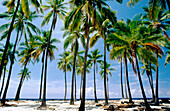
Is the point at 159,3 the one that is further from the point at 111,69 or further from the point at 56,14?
the point at 111,69

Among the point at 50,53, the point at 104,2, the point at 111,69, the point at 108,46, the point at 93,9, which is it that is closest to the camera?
the point at 93,9

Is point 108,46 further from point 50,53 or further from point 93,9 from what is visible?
point 50,53

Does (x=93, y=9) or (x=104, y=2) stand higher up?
(x=104, y=2)

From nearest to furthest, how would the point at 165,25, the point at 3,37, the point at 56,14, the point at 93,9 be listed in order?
1. the point at 93,9
2. the point at 56,14
3. the point at 3,37
4. the point at 165,25

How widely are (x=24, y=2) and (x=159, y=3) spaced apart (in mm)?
13271

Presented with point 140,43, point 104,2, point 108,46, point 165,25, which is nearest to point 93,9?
point 104,2

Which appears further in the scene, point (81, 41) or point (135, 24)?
point (81, 41)

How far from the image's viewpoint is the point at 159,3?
12141 mm

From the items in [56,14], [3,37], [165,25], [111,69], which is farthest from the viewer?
[111,69]

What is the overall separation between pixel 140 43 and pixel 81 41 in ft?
27.8

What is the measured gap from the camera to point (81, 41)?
1806 cm

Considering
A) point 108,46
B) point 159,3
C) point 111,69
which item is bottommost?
point 111,69

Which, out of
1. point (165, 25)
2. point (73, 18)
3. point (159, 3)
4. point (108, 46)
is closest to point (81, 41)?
point (108, 46)

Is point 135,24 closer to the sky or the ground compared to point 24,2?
closer to the ground
